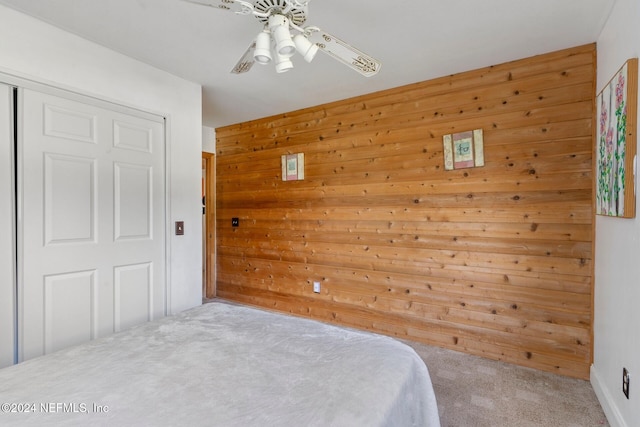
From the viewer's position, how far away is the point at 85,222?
6.82ft

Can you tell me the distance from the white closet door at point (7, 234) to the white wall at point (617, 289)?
3195 millimetres

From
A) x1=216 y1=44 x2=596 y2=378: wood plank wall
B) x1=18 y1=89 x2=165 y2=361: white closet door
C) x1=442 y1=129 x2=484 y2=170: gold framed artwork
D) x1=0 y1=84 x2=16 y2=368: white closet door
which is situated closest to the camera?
x1=0 y1=84 x2=16 y2=368: white closet door

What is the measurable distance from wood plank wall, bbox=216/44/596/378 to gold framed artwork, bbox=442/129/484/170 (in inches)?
2.0

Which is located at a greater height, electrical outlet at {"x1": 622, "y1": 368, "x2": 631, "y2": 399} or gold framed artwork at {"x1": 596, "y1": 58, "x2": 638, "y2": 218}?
gold framed artwork at {"x1": 596, "y1": 58, "x2": 638, "y2": 218}

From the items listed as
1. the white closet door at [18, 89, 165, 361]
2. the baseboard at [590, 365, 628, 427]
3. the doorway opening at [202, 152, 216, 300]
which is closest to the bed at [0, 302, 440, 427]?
the white closet door at [18, 89, 165, 361]

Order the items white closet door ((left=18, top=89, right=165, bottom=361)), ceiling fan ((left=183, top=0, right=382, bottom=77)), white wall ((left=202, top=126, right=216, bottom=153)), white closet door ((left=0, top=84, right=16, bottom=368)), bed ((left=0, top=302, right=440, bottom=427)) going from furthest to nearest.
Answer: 1. white wall ((left=202, top=126, right=216, bottom=153))
2. white closet door ((left=18, top=89, right=165, bottom=361))
3. white closet door ((left=0, top=84, right=16, bottom=368))
4. ceiling fan ((left=183, top=0, right=382, bottom=77))
5. bed ((left=0, top=302, right=440, bottom=427))

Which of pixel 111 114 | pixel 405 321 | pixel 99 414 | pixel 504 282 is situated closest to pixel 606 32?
pixel 504 282

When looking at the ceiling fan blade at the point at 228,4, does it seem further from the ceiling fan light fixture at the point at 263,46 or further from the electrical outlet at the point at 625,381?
the electrical outlet at the point at 625,381

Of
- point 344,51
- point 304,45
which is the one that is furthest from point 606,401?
point 304,45

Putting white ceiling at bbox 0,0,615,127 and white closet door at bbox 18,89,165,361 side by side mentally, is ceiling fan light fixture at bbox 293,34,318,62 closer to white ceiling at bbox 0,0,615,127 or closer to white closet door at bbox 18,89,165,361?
white ceiling at bbox 0,0,615,127

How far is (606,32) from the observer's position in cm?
190

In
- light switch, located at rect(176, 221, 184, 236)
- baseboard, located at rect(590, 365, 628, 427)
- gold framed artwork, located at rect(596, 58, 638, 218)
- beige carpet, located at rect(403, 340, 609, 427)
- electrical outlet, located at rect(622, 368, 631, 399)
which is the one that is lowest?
beige carpet, located at rect(403, 340, 609, 427)

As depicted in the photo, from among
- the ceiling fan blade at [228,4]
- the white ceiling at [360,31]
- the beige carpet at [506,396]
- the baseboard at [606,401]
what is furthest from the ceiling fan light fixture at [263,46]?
the baseboard at [606,401]

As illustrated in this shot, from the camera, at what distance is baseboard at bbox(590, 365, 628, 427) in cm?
161
